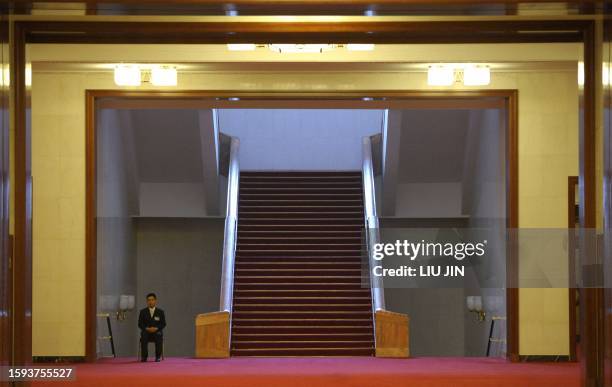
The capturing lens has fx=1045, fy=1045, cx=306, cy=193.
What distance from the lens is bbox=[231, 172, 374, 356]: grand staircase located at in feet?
53.4

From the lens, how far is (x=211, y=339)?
1410cm

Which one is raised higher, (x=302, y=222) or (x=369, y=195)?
(x=369, y=195)

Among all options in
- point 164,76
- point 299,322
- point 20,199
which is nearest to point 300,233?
point 299,322

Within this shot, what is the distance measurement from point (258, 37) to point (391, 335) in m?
6.65

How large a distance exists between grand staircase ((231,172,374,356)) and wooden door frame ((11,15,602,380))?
755cm

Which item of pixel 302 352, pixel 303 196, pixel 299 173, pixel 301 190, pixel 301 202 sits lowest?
pixel 302 352

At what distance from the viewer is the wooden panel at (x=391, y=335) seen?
14016 mm

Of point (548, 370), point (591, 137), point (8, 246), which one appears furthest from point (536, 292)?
point (8, 246)

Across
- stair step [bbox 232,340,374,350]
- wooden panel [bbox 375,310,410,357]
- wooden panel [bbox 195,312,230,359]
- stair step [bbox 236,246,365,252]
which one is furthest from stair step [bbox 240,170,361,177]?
wooden panel [bbox 195,312,230,359]

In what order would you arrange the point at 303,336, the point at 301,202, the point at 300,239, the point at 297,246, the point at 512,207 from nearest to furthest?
the point at 512,207 < the point at 303,336 < the point at 297,246 < the point at 300,239 < the point at 301,202

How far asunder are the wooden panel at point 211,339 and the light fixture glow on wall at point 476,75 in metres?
4.70

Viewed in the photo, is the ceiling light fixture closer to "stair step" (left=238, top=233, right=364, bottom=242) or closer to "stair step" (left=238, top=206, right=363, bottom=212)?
"stair step" (left=238, top=233, right=364, bottom=242)

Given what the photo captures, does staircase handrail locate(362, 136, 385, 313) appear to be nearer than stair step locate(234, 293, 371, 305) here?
Yes

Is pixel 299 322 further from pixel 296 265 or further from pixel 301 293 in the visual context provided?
pixel 296 265
